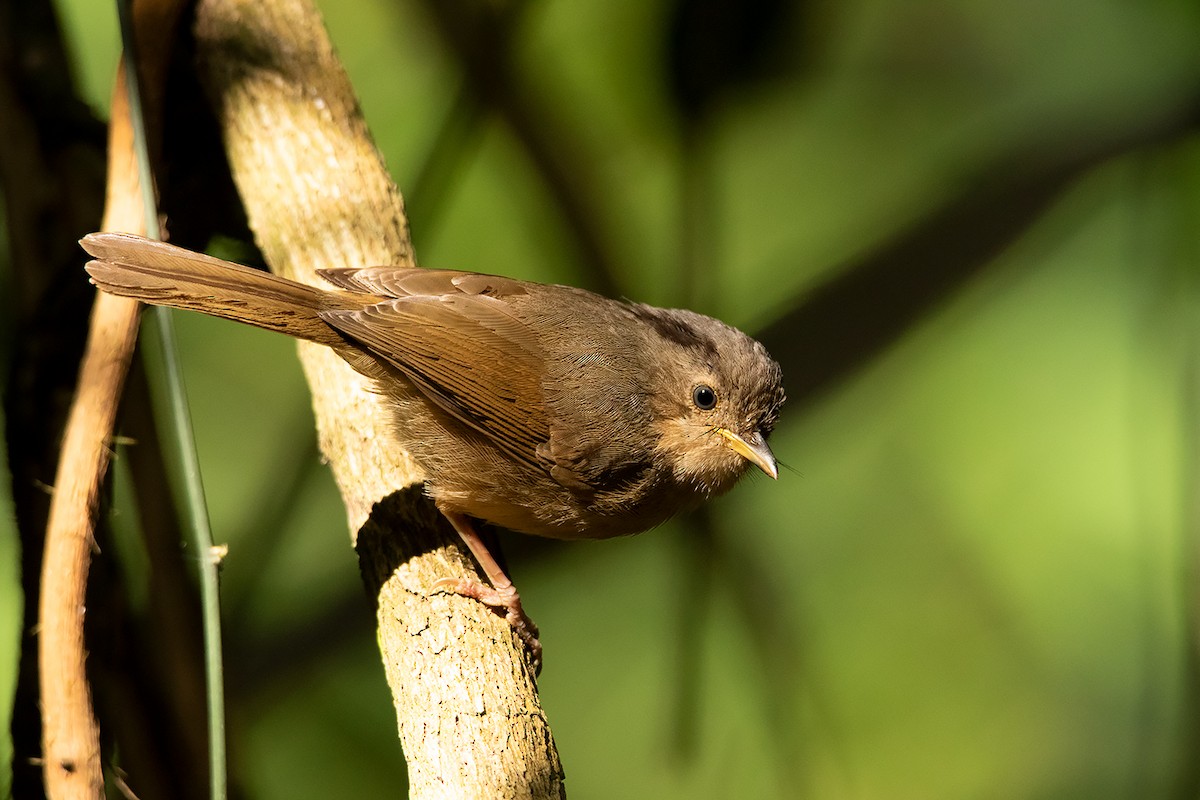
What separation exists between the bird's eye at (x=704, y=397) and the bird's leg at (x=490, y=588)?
0.63 m

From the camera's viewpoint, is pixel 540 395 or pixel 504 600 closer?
pixel 504 600

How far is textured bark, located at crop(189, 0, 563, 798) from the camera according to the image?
2135 mm

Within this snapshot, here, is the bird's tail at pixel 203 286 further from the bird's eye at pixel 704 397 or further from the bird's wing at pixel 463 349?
the bird's eye at pixel 704 397

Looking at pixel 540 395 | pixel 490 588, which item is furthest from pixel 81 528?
pixel 540 395

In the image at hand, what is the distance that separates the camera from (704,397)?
2.55m

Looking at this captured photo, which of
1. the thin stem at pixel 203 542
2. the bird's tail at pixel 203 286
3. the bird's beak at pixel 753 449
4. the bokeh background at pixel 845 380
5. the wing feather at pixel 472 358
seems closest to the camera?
the thin stem at pixel 203 542

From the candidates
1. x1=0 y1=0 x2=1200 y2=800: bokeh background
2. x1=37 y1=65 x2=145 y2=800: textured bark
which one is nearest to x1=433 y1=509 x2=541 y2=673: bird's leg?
x1=37 y1=65 x2=145 y2=800: textured bark

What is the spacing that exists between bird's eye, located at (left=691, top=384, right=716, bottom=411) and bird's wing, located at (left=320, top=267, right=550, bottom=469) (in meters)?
0.38

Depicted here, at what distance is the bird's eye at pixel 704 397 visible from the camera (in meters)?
2.54

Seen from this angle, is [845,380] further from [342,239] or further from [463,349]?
[342,239]

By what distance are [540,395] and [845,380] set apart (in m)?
1.48

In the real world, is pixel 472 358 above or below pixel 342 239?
below

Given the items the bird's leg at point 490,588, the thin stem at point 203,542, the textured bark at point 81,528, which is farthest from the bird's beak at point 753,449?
the textured bark at point 81,528

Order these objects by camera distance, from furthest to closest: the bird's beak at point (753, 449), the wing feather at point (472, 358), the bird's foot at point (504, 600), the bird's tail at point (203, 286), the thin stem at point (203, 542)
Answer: the bird's beak at point (753, 449) < the wing feather at point (472, 358) < the bird's foot at point (504, 600) < the bird's tail at point (203, 286) < the thin stem at point (203, 542)
